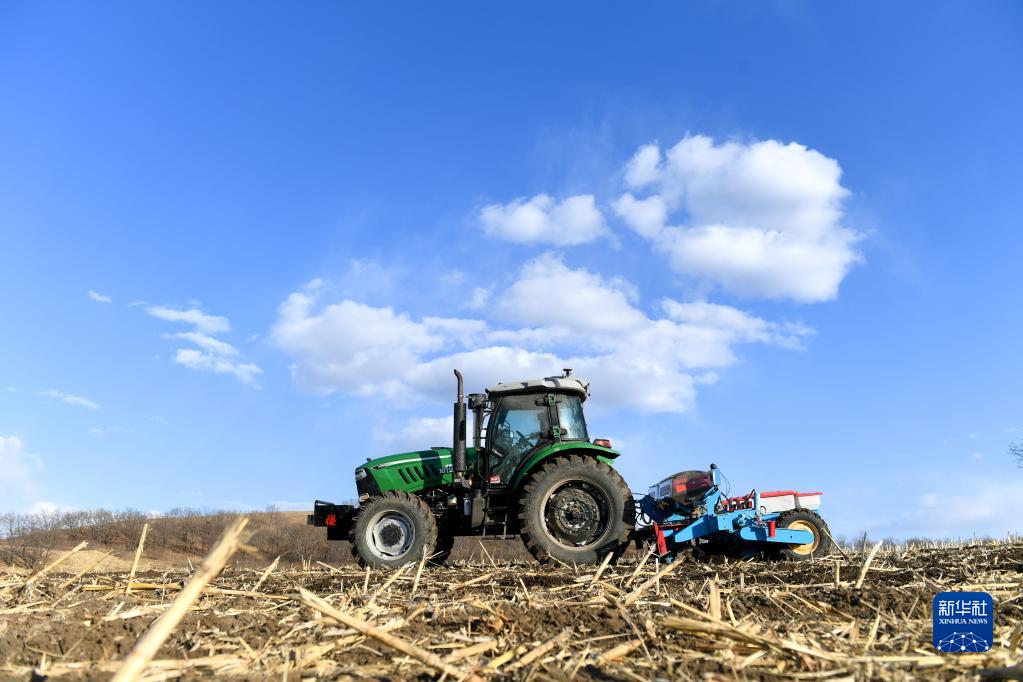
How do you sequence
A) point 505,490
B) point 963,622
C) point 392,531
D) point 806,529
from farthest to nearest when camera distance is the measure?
point 806,529, point 505,490, point 392,531, point 963,622

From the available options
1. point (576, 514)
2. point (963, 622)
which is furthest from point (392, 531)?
point (963, 622)

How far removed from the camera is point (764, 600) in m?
5.49

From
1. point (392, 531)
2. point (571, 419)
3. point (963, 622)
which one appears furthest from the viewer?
point (571, 419)

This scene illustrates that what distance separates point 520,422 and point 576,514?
140cm

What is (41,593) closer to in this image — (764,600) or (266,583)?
(266,583)

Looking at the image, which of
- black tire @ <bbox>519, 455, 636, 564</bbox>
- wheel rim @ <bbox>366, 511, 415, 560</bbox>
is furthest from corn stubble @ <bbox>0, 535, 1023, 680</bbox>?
wheel rim @ <bbox>366, 511, 415, 560</bbox>

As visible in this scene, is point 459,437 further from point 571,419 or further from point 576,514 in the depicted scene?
point 576,514

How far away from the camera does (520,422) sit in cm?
979

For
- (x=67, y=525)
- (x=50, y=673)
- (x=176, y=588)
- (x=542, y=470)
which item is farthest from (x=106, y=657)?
(x=67, y=525)

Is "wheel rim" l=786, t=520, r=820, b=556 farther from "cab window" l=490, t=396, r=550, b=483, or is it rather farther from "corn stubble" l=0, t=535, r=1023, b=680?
"cab window" l=490, t=396, r=550, b=483

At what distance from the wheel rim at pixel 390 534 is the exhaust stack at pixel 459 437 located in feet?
2.84

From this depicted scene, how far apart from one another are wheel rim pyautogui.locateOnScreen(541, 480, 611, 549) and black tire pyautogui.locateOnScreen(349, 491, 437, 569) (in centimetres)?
145

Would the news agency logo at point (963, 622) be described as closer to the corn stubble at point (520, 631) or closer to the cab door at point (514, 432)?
the corn stubble at point (520, 631)

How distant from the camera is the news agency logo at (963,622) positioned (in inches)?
173
